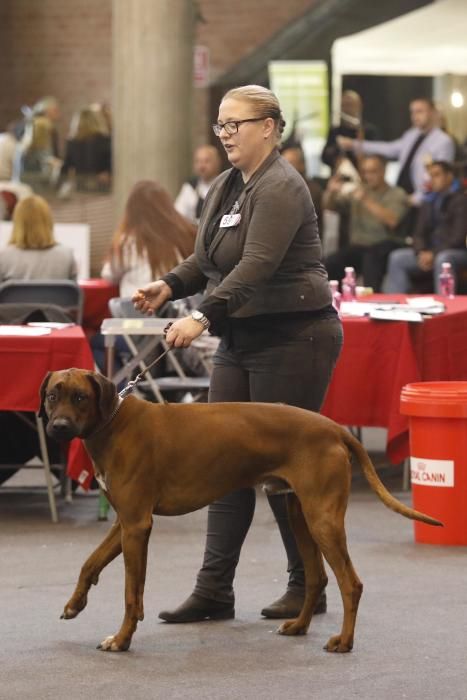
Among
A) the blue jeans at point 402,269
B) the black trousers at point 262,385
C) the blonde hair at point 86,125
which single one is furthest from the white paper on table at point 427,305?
the blonde hair at point 86,125

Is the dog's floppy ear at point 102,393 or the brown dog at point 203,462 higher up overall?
the dog's floppy ear at point 102,393

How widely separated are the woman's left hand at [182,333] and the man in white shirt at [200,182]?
284 inches

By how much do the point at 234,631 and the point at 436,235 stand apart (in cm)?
722

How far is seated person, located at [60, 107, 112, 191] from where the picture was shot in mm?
17328

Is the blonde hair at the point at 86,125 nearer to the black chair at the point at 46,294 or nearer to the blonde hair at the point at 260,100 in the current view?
the black chair at the point at 46,294

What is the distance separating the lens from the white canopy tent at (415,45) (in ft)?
48.1

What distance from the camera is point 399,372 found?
7.20m

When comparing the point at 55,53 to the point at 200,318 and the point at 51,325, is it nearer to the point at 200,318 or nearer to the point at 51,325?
the point at 51,325

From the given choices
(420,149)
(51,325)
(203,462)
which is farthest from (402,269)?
(203,462)

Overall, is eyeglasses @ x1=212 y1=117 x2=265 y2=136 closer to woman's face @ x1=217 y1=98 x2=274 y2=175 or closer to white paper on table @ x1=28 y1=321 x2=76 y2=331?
woman's face @ x1=217 y1=98 x2=274 y2=175

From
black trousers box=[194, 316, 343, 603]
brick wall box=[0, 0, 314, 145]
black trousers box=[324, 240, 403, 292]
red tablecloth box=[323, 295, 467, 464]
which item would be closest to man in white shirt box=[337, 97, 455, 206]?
black trousers box=[324, 240, 403, 292]

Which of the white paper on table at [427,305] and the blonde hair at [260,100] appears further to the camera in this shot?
the white paper on table at [427,305]

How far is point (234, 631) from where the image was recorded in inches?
188

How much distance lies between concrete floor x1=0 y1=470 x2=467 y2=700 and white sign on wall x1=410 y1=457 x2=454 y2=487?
0.27 meters
